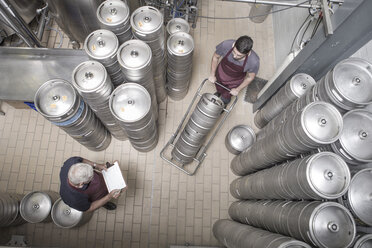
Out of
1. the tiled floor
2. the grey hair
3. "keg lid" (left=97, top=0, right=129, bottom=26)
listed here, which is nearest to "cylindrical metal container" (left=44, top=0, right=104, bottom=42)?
"keg lid" (left=97, top=0, right=129, bottom=26)

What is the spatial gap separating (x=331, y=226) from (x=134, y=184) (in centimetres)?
284

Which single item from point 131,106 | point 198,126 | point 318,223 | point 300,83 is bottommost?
point 318,223

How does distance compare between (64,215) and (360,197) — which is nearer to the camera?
(360,197)

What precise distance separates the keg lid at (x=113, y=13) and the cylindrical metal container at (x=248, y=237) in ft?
9.49

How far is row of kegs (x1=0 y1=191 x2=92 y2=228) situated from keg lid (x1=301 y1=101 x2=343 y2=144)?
3.04 m

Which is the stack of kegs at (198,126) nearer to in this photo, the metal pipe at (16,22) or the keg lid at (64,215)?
the keg lid at (64,215)

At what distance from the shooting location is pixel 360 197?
1952 mm

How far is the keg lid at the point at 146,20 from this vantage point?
2898 mm

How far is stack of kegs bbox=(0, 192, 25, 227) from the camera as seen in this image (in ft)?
10.1

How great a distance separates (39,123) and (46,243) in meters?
1.95

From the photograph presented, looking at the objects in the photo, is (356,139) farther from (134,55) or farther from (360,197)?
(134,55)

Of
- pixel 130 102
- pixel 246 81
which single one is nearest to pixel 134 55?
pixel 130 102

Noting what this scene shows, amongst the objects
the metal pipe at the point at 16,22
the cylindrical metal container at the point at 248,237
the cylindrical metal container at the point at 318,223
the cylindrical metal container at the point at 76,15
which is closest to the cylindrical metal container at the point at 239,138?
the cylindrical metal container at the point at 248,237

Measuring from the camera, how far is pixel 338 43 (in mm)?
2637
